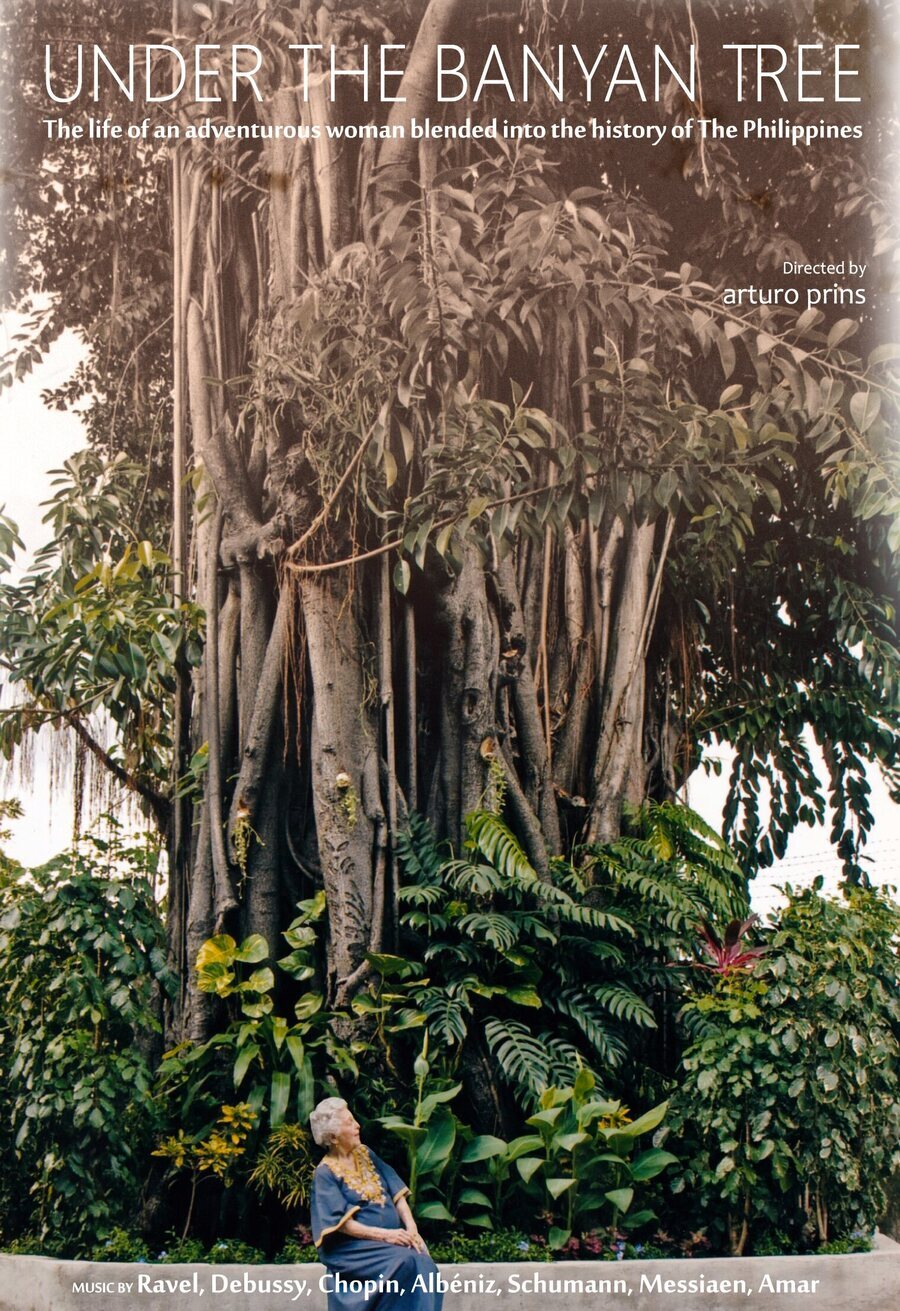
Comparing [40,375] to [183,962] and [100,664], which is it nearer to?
[100,664]

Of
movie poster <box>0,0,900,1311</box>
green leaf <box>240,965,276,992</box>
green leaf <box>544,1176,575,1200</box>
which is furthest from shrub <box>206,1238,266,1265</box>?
green leaf <box>544,1176,575,1200</box>

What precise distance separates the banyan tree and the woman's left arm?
0.81m

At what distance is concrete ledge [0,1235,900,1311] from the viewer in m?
4.15

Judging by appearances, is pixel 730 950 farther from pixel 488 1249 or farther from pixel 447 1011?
pixel 488 1249

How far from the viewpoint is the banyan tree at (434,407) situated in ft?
15.3

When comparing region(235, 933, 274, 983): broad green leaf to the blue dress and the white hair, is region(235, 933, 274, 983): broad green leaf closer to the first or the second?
the white hair

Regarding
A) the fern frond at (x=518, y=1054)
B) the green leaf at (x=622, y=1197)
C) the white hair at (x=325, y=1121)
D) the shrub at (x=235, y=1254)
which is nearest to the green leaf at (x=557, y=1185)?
the green leaf at (x=622, y=1197)

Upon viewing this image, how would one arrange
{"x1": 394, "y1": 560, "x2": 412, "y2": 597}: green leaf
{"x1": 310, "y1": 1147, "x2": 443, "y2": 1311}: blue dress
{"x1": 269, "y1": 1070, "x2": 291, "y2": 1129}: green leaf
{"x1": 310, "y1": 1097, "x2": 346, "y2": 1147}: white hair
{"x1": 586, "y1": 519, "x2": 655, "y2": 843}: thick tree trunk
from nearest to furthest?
{"x1": 310, "y1": 1147, "x2": 443, "y2": 1311}: blue dress → {"x1": 310, "y1": 1097, "x2": 346, "y2": 1147}: white hair → {"x1": 269, "y1": 1070, "x2": 291, "y2": 1129}: green leaf → {"x1": 394, "y1": 560, "x2": 412, "y2": 597}: green leaf → {"x1": 586, "y1": 519, "x2": 655, "y2": 843}: thick tree trunk

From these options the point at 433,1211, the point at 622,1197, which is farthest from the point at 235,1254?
the point at 622,1197

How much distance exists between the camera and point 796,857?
494cm

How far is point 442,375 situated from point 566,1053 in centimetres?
235

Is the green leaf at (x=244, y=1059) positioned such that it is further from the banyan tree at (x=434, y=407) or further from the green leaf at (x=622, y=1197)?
the green leaf at (x=622, y=1197)

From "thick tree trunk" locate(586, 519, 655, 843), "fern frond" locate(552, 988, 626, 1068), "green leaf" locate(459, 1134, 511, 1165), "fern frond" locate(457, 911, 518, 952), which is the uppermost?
"thick tree trunk" locate(586, 519, 655, 843)

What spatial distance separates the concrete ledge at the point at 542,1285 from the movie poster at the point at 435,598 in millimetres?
33
